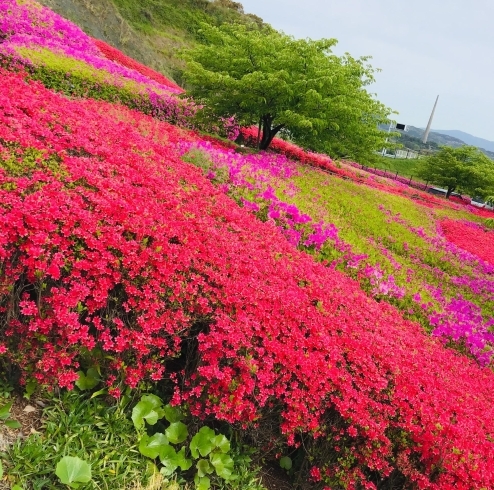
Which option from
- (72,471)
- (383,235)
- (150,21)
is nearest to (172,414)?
(72,471)

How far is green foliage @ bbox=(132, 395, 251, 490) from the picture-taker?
152 inches

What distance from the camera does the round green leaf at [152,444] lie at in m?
3.79

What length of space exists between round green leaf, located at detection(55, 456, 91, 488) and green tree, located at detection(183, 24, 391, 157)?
1376cm

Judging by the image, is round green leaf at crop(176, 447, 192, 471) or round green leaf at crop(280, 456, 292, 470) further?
round green leaf at crop(280, 456, 292, 470)

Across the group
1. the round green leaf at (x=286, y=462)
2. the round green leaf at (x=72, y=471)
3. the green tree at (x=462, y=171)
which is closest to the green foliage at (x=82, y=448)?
the round green leaf at (x=72, y=471)

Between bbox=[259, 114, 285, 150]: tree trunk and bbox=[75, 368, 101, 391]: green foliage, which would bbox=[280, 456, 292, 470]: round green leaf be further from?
bbox=[259, 114, 285, 150]: tree trunk

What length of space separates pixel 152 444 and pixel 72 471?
2.89ft

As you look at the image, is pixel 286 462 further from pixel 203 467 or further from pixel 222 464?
pixel 203 467

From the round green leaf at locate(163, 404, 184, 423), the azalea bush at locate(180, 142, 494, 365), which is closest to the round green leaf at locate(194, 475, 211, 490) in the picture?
the round green leaf at locate(163, 404, 184, 423)

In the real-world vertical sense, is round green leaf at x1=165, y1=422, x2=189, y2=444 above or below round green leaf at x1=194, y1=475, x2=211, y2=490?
above

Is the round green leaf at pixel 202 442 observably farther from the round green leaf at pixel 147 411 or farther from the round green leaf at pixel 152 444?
the round green leaf at pixel 147 411

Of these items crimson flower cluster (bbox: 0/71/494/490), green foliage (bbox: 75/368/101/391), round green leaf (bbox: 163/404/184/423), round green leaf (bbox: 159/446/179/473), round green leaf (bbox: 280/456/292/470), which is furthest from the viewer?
round green leaf (bbox: 280/456/292/470)

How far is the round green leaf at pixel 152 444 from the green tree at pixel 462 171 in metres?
44.6

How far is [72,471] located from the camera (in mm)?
3133
